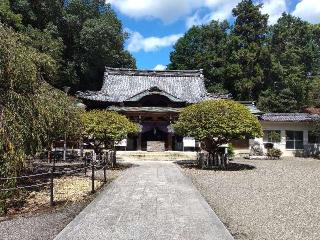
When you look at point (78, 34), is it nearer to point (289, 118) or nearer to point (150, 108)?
point (150, 108)

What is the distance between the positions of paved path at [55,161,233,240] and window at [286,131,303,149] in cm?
2188

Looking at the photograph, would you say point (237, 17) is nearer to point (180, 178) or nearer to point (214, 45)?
point (214, 45)

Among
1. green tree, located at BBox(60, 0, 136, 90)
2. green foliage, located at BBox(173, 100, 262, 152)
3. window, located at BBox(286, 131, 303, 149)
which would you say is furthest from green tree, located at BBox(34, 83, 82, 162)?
green tree, located at BBox(60, 0, 136, 90)

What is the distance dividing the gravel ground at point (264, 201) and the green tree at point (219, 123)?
196 centimetres

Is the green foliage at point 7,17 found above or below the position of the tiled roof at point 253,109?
above

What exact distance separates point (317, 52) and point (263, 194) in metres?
50.1

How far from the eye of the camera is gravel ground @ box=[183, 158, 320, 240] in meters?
8.21

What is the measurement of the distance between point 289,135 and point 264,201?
23.3 m

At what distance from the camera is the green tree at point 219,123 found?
800 inches

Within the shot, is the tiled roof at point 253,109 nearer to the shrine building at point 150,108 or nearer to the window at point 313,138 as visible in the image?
the shrine building at point 150,108

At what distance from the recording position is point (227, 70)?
4703 cm

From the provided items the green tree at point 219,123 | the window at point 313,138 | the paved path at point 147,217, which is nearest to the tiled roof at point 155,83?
the window at point 313,138

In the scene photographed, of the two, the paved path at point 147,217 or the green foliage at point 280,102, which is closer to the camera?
the paved path at point 147,217

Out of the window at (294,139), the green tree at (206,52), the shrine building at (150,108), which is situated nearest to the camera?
the shrine building at (150,108)
